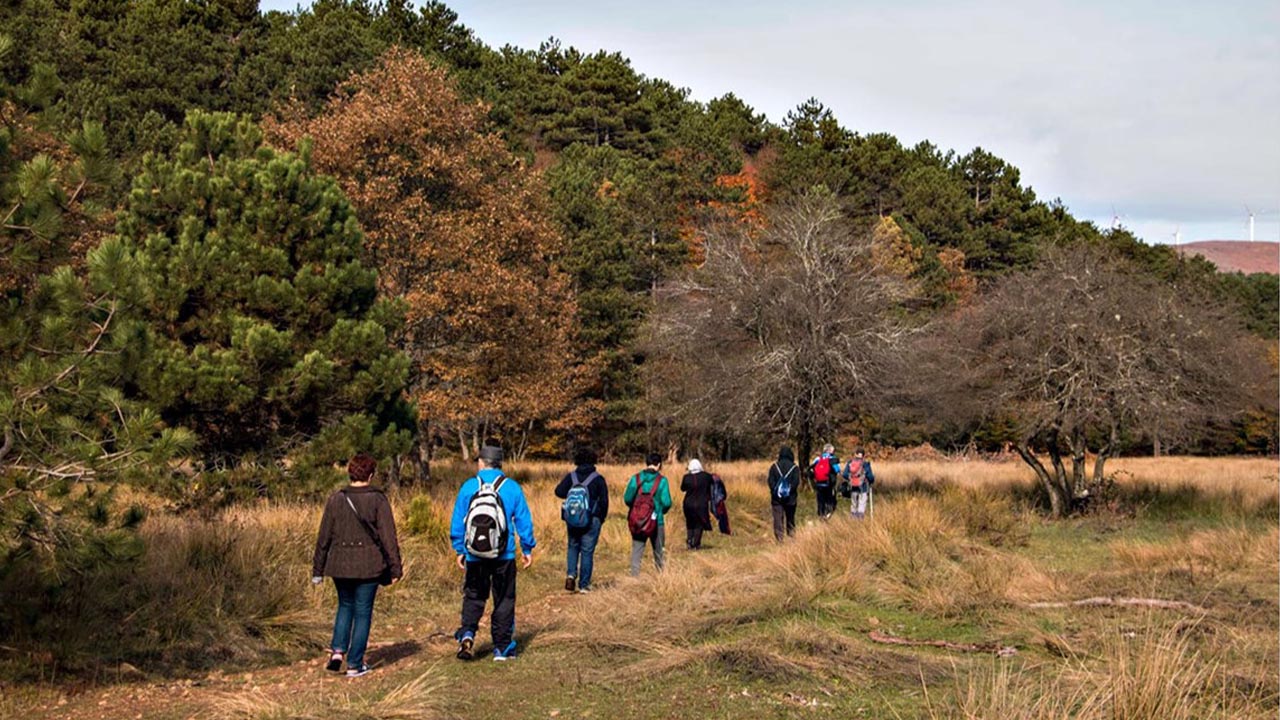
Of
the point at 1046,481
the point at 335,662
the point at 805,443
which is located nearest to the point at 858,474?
the point at 1046,481

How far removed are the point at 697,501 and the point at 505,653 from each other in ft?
21.4

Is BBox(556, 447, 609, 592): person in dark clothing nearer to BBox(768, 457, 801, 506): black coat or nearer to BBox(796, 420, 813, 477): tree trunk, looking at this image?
BBox(768, 457, 801, 506): black coat

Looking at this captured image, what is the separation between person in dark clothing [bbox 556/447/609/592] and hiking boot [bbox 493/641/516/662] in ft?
9.53

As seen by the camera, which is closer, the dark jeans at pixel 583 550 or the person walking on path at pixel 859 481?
the dark jeans at pixel 583 550

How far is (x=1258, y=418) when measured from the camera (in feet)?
174

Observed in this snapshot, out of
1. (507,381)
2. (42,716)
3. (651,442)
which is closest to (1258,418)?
(651,442)

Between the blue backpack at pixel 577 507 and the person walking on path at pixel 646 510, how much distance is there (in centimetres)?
72

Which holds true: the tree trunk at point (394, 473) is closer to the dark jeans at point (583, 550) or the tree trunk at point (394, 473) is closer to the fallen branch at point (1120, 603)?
the dark jeans at point (583, 550)

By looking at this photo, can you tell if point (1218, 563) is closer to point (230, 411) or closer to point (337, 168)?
point (230, 411)

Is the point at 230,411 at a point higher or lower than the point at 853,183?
lower

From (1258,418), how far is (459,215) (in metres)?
45.6

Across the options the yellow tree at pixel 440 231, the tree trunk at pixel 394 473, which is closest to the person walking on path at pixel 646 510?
the yellow tree at pixel 440 231

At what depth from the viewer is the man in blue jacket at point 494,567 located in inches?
332

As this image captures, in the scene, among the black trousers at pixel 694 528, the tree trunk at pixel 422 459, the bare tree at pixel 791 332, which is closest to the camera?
the black trousers at pixel 694 528
